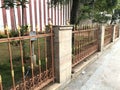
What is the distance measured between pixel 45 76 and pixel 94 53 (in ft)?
13.8

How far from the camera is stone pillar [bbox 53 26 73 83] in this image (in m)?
3.70

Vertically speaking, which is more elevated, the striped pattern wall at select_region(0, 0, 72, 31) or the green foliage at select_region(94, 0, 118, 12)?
the green foliage at select_region(94, 0, 118, 12)

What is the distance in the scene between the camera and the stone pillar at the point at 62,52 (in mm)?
3702

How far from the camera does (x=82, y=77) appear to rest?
4.77 meters

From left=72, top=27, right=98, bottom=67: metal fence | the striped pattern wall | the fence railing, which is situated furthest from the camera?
the striped pattern wall

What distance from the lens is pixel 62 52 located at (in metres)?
3.93

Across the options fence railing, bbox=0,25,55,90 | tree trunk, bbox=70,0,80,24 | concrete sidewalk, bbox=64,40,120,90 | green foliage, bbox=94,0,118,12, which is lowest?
concrete sidewalk, bbox=64,40,120,90

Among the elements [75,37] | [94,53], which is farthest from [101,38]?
[75,37]

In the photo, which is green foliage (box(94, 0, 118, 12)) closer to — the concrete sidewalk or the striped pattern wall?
the striped pattern wall

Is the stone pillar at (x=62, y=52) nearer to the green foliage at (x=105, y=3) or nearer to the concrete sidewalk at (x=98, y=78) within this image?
the concrete sidewalk at (x=98, y=78)

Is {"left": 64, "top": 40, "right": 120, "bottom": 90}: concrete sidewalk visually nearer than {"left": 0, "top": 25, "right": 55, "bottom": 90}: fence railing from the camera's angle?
No

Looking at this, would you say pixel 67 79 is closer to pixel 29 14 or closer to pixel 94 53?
pixel 94 53

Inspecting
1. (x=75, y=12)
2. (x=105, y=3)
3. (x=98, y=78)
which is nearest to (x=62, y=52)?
(x=98, y=78)

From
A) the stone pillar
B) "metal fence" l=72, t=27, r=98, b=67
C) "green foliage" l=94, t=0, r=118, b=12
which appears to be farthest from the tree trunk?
the stone pillar
